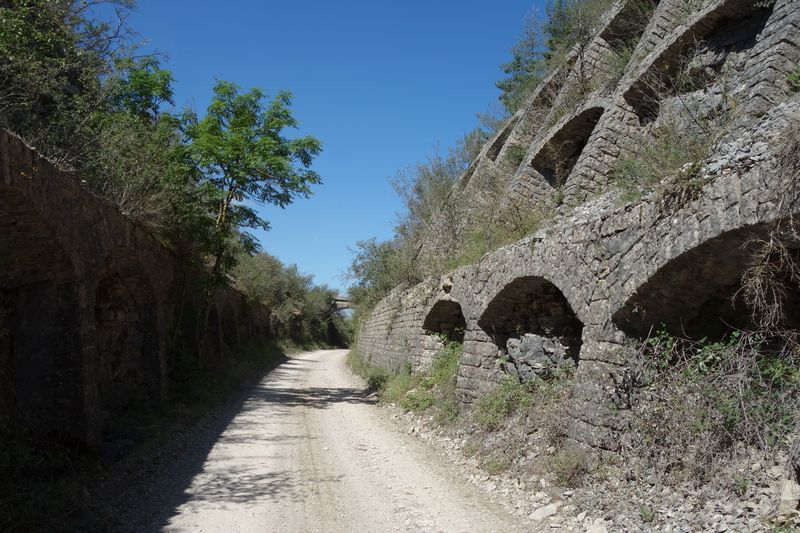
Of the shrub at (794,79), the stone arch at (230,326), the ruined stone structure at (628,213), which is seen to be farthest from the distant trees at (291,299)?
the shrub at (794,79)

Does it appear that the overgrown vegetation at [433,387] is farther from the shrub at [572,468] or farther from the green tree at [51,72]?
the green tree at [51,72]

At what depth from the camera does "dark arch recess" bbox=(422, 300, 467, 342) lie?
416 inches

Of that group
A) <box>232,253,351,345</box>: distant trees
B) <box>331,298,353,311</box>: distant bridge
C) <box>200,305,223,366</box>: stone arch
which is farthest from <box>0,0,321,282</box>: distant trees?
<box>331,298,353,311</box>: distant bridge

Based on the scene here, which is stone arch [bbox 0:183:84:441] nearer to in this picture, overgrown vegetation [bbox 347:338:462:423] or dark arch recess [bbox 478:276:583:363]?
→ overgrown vegetation [bbox 347:338:462:423]

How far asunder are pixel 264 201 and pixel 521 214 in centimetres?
590

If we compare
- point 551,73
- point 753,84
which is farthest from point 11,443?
point 551,73

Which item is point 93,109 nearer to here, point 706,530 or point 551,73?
point 706,530

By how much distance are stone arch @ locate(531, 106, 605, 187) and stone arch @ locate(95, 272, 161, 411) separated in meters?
8.16

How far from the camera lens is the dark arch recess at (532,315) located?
702cm

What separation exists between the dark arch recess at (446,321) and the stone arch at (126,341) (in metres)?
5.34

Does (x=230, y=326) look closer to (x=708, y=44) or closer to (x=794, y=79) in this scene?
(x=708, y=44)

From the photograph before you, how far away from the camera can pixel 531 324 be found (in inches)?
301

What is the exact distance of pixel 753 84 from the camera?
241 inches

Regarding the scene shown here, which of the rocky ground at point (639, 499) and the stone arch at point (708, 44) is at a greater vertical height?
the stone arch at point (708, 44)
